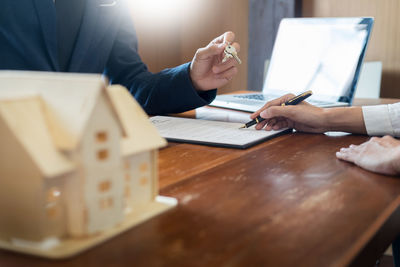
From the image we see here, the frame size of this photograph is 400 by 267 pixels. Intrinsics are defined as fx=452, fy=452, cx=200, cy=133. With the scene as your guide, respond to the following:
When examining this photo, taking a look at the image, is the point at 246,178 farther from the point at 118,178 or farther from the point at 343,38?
the point at 343,38

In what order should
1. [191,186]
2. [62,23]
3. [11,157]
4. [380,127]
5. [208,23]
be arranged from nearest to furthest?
[11,157] → [191,186] → [380,127] → [62,23] → [208,23]

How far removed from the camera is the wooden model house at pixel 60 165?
421 millimetres

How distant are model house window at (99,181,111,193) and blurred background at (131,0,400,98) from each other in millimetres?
A: 2895

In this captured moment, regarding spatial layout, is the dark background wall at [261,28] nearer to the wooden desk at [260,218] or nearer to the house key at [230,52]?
the house key at [230,52]

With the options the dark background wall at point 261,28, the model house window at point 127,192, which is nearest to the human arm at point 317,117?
the model house window at point 127,192

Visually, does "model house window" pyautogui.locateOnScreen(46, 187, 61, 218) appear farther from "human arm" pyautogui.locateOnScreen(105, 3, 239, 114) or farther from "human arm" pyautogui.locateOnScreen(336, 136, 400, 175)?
"human arm" pyautogui.locateOnScreen(105, 3, 239, 114)

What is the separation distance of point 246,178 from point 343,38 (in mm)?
1188

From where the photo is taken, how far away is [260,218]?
0.54 meters

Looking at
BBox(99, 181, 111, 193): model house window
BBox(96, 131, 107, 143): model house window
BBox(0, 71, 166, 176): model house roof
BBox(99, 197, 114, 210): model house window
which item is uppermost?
BBox(0, 71, 166, 176): model house roof

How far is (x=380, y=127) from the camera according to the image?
1089 mm

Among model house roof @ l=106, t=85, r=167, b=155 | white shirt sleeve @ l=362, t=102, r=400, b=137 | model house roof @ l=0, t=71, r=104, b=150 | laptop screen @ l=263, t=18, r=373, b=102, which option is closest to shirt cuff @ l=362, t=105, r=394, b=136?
white shirt sleeve @ l=362, t=102, r=400, b=137

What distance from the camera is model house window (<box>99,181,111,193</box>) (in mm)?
455

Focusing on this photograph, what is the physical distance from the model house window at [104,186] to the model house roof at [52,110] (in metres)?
0.04

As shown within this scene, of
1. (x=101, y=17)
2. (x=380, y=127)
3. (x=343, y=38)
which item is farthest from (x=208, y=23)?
(x=380, y=127)
